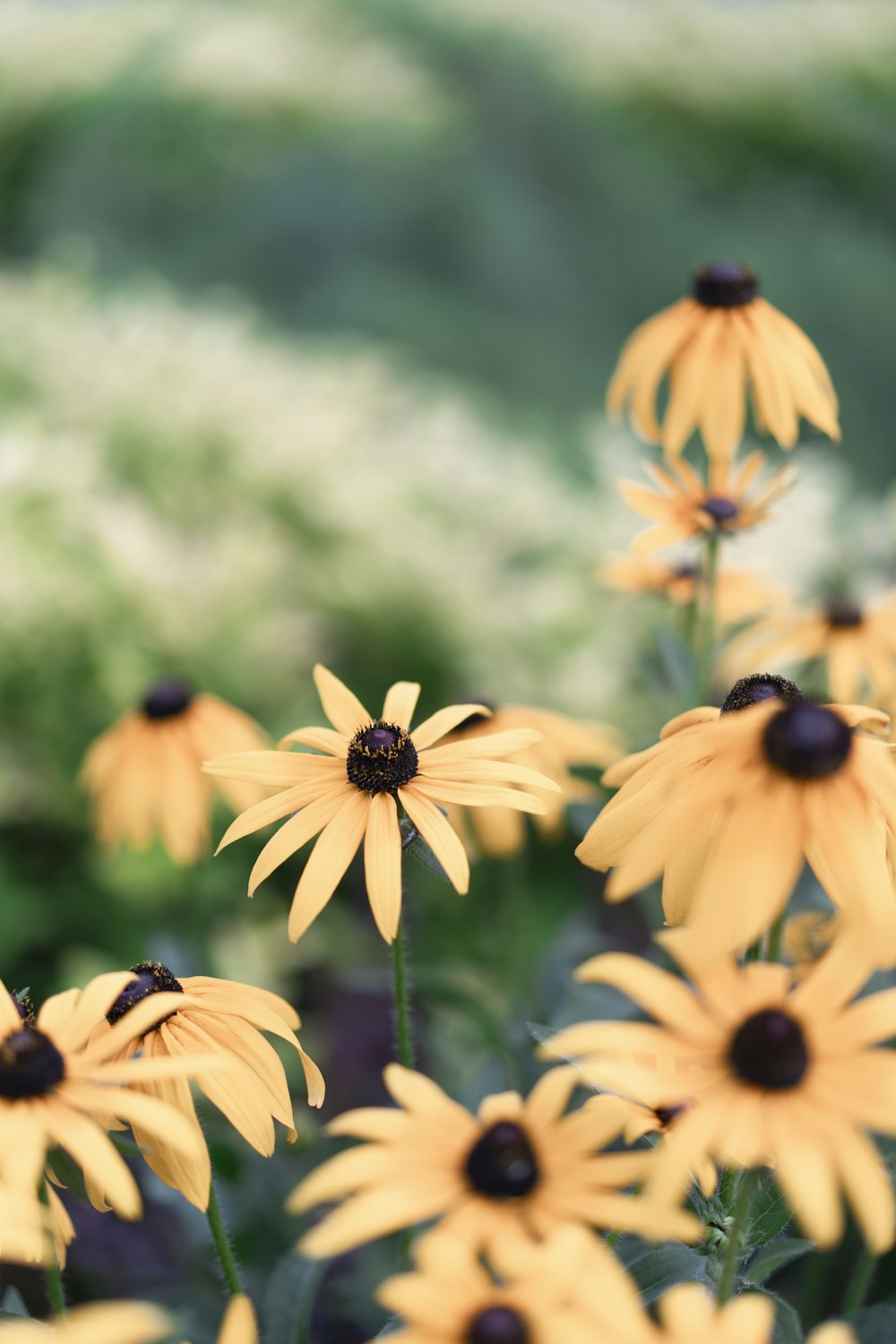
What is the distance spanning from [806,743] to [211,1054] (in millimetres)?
292

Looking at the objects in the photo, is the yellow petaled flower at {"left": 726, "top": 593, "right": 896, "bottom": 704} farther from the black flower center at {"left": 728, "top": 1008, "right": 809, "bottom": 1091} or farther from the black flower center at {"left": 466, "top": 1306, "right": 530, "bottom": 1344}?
the black flower center at {"left": 466, "top": 1306, "right": 530, "bottom": 1344}

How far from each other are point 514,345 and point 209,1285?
3192mm

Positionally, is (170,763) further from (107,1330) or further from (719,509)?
(107,1330)

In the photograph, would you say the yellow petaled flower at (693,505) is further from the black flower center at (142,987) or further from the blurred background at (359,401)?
the black flower center at (142,987)

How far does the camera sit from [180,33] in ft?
15.6

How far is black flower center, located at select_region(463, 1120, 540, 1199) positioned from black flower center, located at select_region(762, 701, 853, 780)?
176mm

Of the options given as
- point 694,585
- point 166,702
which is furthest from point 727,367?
point 166,702

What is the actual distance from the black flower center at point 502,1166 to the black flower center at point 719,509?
0.52 meters

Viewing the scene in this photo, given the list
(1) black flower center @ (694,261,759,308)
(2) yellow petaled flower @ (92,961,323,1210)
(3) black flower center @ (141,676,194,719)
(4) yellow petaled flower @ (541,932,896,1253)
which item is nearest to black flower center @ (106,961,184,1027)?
(2) yellow petaled flower @ (92,961,323,1210)

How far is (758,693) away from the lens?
2.00 feet

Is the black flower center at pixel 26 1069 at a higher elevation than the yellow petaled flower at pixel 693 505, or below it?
below

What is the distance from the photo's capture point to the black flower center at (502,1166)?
437mm

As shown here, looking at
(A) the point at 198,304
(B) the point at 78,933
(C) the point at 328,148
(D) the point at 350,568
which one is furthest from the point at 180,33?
(B) the point at 78,933

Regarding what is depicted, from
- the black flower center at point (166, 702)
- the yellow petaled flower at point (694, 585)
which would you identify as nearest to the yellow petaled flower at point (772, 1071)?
the yellow petaled flower at point (694, 585)
